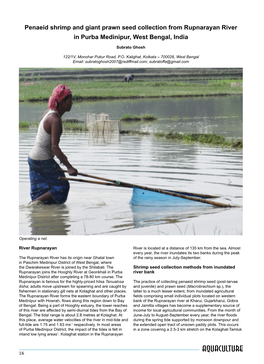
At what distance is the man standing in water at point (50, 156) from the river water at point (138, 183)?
24 cm

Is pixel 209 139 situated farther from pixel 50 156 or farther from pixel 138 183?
pixel 50 156

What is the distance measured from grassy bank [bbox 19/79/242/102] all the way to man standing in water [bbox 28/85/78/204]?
25010 mm

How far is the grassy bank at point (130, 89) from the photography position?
3234cm

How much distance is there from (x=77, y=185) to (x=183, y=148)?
4.73m

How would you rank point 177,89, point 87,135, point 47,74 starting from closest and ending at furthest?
point 87,135 → point 177,89 → point 47,74

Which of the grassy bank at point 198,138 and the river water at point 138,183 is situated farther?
the grassy bank at point 198,138

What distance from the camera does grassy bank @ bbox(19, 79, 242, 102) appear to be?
106 feet

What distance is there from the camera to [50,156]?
245 inches
